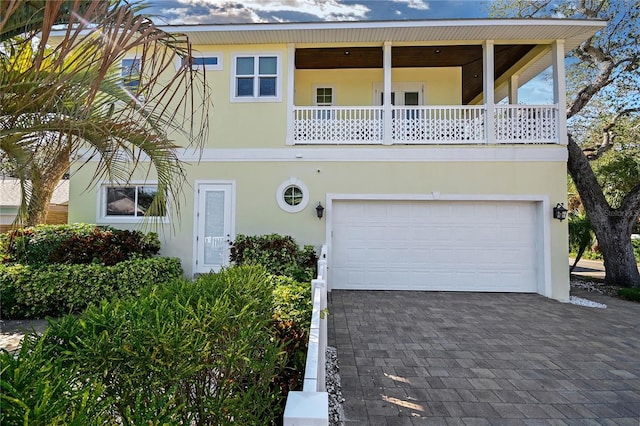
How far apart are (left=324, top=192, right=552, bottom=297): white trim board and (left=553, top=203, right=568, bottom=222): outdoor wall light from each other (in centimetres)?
12

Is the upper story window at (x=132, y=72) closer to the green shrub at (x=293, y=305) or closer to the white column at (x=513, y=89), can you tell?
the green shrub at (x=293, y=305)

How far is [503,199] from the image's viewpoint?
318 inches

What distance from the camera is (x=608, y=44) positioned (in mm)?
10141

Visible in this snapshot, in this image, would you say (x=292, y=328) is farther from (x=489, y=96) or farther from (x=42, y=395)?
(x=489, y=96)

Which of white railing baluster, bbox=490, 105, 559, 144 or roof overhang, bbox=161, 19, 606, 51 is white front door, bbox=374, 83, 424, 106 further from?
white railing baluster, bbox=490, 105, 559, 144

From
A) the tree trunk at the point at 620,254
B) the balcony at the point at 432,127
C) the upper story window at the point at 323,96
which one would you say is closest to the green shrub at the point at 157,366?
the balcony at the point at 432,127

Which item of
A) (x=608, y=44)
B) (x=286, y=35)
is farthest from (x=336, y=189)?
(x=608, y=44)

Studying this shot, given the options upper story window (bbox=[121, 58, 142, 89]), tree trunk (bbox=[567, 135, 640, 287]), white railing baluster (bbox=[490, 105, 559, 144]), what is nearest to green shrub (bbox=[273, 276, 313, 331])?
upper story window (bbox=[121, 58, 142, 89])

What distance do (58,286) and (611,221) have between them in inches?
544

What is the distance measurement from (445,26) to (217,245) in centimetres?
769

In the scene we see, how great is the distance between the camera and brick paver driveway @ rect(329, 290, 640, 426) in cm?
322

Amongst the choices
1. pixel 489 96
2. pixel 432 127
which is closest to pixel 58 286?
pixel 432 127

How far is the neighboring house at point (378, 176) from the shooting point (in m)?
7.97

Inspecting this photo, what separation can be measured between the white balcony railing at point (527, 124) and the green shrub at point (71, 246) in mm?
9255
